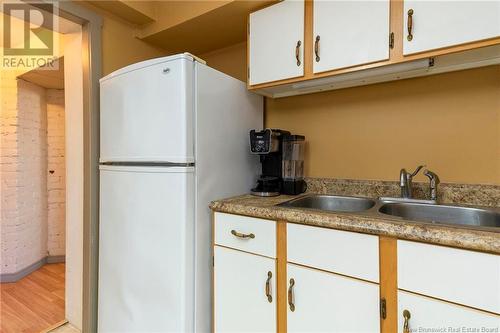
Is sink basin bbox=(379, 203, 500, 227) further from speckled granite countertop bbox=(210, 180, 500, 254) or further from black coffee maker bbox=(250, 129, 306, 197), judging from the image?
black coffee maker bbox=(250, 129, 306, 197)

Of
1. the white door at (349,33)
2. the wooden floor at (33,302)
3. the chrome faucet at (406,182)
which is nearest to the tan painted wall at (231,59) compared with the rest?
the white door at (349,33)

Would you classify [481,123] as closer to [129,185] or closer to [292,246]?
[292,246]

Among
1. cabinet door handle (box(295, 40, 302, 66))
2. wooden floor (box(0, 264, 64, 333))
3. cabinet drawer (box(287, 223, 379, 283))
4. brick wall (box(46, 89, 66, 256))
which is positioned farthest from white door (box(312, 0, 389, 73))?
brick wall (box(46, 89, 66, 256))

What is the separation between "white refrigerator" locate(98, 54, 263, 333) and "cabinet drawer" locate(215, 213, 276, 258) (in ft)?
0.34

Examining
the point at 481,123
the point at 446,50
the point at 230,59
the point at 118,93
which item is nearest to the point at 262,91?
the point at 230,59

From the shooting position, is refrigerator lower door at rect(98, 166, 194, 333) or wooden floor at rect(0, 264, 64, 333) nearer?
refrigerator lower door at rect(98, 166, 194, 333)

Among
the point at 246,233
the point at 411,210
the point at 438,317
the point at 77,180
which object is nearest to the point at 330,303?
the point at 438,317

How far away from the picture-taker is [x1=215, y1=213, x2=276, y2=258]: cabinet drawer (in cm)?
123

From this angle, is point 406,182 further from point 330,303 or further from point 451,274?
point 330,303

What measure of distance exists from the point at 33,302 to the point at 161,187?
6.25ft

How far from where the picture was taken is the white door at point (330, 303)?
98 cm

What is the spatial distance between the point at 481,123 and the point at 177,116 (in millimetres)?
1492

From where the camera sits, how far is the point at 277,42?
5.10 feet

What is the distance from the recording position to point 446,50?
1121 mm
